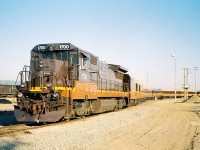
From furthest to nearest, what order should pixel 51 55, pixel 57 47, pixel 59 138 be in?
pixel 51 55
pixel 57 47
pixel 59 138

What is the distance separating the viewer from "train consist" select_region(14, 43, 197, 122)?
454 inches

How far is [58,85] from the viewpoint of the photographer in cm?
1254

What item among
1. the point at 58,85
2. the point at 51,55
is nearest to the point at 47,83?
the point at 58,85

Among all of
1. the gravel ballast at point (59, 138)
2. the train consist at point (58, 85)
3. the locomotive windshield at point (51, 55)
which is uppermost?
the locomotive windshield at point (51, 55)

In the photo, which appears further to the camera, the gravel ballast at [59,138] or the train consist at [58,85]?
the train consist at [58,85]

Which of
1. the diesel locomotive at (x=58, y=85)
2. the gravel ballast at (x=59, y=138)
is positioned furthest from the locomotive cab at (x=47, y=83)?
the gravel ballast at (x=59, y=138)

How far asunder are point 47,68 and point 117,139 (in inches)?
220

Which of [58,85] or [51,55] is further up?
[51,55]

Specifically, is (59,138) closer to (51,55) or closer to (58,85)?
(58,85)

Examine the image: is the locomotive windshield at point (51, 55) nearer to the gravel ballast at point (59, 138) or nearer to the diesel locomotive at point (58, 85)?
the diesel locomotive at point (58, 85)

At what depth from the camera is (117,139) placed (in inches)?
352

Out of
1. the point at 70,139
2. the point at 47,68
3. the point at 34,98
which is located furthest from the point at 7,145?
the point at 47,68

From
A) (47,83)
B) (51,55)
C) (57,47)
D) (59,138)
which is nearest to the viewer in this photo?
(59,138)

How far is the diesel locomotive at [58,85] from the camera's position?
37.9 ft
